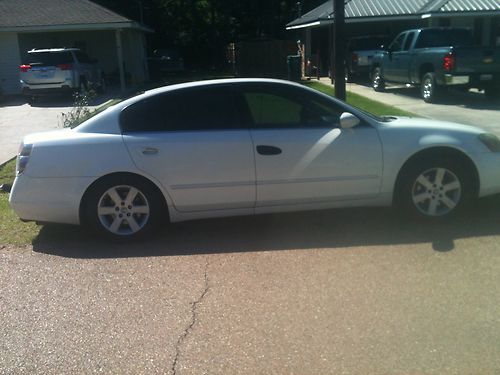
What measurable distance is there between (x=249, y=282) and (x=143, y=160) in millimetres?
1709

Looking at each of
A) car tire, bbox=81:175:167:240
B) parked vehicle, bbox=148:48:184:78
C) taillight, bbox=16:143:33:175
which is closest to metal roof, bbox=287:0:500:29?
parked vehicle, bbox=148:48:184:78

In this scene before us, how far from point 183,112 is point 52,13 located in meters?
21.9

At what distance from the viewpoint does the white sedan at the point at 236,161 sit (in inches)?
230

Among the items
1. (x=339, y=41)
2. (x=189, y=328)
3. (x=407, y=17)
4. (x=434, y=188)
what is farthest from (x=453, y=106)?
(x=189, y=328)

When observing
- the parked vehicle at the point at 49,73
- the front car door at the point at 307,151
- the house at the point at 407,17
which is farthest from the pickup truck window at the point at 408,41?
the front car door at the point at 307,151

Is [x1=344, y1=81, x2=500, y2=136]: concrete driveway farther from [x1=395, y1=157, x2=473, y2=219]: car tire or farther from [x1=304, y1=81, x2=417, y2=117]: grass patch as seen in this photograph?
[x1=395, y1=157, x2=473, y2=219]: car tire

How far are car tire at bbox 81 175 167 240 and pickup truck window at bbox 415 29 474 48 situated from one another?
14.1 m

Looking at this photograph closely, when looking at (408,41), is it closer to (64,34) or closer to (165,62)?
(64,34)

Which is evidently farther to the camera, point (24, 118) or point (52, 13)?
point (52, 13)

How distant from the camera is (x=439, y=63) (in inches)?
635

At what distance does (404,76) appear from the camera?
18.6 meters

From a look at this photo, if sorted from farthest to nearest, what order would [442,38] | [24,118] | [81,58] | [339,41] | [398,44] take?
[81,58], [398,44], [442,38], [24,118], [339,41]

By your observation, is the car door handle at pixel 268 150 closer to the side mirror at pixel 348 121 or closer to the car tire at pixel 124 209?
the side mirror at pixel 348 121

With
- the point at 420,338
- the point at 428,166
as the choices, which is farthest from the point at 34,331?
the point at 428,166
